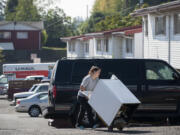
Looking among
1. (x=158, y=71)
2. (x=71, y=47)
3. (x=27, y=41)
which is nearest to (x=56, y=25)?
(x=27, y=41)

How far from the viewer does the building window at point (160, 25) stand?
2961 centimetres

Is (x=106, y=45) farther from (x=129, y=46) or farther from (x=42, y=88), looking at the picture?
(x=42, y=88)

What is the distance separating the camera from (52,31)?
333 ft

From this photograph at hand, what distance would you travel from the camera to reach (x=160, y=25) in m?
30.3

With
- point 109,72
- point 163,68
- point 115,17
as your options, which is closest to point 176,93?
point 163,68

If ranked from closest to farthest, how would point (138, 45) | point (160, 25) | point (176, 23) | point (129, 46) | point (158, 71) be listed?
point (158, 71), point (176, 23), point (160, 25), point (138, 45), point (129, 46)

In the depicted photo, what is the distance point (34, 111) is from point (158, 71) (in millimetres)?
14695

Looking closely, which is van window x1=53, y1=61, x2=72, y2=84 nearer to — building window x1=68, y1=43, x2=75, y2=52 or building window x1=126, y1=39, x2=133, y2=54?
building window x1=126, y1=39, x2=133, y2=54

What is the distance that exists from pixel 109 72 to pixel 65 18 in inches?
3565

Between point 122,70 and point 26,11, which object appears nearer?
point 122,70

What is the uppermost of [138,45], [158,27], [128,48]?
[158,27]

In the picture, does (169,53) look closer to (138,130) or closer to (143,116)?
(143,116)

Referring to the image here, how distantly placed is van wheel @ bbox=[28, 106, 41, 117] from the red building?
168 ft

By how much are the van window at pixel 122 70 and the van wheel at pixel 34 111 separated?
14181 mm
